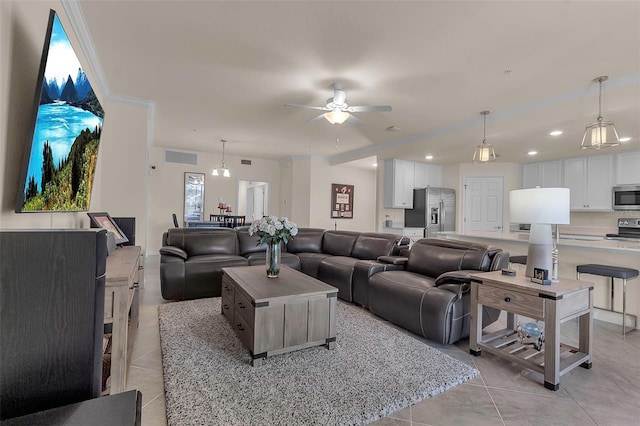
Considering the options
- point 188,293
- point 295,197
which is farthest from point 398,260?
point 295,197

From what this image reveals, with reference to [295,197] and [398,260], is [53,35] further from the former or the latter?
[295,197]

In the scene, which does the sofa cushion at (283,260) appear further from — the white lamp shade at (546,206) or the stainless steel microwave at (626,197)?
the stainless steel microwave at (626,197)

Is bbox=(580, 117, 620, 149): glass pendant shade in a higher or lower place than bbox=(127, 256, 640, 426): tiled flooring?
higher

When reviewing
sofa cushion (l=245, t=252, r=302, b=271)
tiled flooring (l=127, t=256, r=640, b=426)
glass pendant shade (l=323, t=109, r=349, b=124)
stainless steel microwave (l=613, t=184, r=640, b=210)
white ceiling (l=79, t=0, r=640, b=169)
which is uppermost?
white ceiling (l=79, t=0, r=640, b=169)

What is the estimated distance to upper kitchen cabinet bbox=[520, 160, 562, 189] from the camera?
632cm

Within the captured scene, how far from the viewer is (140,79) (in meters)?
3.46

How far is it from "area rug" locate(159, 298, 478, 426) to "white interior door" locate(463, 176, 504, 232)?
5.28 metres

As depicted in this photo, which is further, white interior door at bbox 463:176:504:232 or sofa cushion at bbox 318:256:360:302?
white interior door at bbox 463:176:504:232

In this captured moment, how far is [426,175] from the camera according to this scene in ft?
23.5

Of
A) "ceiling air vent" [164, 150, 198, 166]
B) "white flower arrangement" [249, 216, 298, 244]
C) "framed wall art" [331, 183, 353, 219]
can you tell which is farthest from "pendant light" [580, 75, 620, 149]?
"ceiling air vent" [164, 150, 198, 166]

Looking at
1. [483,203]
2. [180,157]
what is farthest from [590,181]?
[180,157]

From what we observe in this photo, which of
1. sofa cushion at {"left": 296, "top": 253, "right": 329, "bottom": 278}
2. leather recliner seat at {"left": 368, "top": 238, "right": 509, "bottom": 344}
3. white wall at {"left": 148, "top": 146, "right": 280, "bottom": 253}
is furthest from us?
white wall at {"left": 148, "top": 146, "right": 280, "bottom": 253}

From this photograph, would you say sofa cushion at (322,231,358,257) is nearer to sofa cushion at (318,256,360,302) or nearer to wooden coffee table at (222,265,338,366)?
sofa cushion at (318,256,360,302)

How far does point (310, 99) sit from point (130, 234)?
8.89ft
